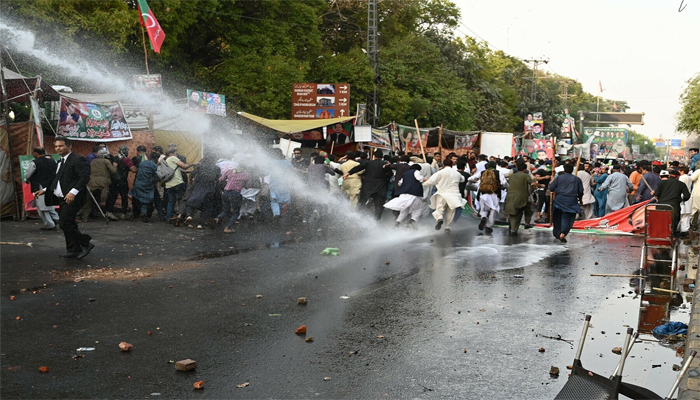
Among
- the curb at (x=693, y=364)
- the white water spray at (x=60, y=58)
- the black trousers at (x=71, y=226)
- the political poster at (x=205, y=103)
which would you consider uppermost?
the white water spray at (x=60, y=58)

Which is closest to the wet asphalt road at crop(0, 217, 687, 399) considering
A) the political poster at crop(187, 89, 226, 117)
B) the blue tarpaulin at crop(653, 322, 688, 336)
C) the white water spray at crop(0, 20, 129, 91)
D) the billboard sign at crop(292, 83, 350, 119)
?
the blue tarpaulin at crop(653, 322, 688, 336)

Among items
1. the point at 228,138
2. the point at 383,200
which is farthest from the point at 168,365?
the point at 228,138

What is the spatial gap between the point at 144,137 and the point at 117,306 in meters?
11.6

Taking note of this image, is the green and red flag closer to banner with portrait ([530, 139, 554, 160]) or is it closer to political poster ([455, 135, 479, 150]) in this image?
political poster ([455, 135, 479, 150])

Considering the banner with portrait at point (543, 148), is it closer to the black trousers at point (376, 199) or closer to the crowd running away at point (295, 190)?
the crowd running away at point (295, 190)

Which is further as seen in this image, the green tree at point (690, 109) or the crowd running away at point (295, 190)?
the green tree at point (690, 109)

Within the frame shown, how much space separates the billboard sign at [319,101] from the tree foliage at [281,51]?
4.29 ft

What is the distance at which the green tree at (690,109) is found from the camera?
49875mm

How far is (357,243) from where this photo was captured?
13.1 m

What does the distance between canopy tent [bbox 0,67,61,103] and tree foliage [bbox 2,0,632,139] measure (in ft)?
6.84

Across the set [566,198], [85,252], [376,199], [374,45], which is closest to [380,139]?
[374,45]

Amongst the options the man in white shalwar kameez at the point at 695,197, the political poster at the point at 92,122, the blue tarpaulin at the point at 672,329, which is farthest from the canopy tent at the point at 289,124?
the blue tarpaulin at the point at 672,329

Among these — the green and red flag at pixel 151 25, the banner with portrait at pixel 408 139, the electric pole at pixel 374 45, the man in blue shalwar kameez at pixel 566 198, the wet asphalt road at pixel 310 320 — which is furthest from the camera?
the electric pole at pixel 374 45

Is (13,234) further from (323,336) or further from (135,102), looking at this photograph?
(323,336)
